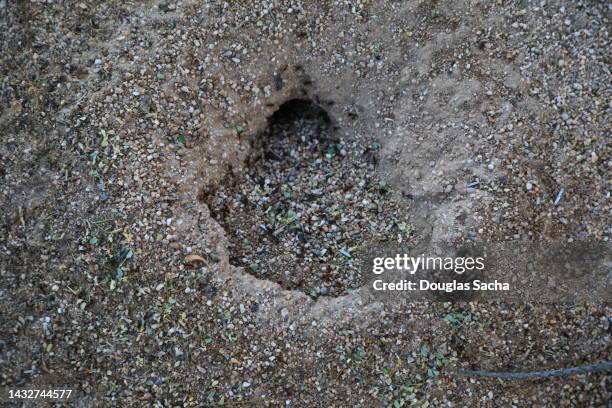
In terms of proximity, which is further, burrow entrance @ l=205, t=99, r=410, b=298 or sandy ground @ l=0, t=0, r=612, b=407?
burrow entrance @ l=205, t=99, r=410, b=298

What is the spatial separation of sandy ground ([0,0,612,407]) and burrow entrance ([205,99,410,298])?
0.07 meters

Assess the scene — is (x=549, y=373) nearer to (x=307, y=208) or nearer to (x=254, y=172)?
(x=307, y=208)

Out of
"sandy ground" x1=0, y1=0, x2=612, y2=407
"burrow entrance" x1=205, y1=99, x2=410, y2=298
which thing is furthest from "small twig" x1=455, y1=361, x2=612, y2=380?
"burrow entrance" x1=205, y1=99, x2=410, y2=298

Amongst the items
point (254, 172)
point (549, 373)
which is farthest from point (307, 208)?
point (549, 373)

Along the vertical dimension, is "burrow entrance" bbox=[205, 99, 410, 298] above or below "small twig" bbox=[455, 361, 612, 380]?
above

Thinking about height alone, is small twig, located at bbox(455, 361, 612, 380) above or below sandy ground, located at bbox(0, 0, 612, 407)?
below

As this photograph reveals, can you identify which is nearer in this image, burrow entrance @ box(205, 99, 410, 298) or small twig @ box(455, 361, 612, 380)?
small twig @ box(455, 361, 612, 380)

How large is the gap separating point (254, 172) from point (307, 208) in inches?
17.4

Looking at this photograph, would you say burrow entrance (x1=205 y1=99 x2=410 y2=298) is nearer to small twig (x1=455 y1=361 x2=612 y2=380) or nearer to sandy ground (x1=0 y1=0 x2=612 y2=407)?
sandy ground (x1=0 y1=0 x2=612 y2=407)

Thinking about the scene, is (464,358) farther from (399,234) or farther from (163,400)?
(163,400)

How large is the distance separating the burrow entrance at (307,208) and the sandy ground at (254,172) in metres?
0.07

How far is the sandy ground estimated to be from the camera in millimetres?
3184

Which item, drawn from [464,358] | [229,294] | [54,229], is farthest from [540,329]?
[54,229]

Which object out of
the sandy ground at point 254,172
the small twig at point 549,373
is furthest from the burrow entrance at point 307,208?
the small twig at point 549,373
